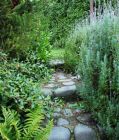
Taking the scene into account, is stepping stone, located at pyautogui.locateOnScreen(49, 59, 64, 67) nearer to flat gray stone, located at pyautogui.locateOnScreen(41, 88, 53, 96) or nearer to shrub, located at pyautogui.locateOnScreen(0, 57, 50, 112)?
flat gray stone, located at pyautogui.locateOnScreen(41, 88, 53, 96)

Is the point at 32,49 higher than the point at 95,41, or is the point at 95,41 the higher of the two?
the point at 95,41

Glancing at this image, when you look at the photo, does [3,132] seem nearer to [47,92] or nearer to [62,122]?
[62,122]

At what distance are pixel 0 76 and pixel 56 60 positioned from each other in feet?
8.55

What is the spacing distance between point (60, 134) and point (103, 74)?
0.91 m

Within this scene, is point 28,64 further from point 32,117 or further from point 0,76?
point 32,117

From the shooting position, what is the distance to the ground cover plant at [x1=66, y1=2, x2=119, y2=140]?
3.72 m

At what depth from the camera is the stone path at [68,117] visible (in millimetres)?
3910

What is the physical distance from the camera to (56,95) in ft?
15.6

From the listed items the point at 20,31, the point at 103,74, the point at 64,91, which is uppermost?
the point at 20,31

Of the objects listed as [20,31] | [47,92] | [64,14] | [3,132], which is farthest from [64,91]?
[64,14]

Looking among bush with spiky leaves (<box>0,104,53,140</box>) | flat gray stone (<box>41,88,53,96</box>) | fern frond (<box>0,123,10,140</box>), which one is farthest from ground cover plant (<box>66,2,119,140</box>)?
fern frond (<box>0,123,10,140</box>)

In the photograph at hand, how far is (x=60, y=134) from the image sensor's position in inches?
152

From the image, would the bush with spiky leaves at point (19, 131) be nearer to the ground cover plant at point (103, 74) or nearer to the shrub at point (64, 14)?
the ground cover plant at point (103, 74)

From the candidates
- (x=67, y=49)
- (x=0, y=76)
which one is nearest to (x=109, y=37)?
(x=0, y=76)
